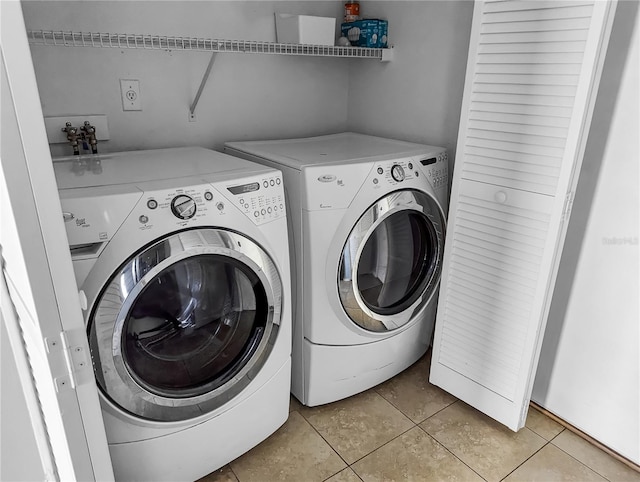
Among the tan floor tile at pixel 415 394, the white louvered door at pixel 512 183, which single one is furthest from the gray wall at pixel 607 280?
the tan floor tile at pixel 415 394

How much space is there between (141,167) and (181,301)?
16.9 inches

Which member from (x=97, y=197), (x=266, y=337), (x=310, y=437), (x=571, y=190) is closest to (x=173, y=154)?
(x=97, y=197)

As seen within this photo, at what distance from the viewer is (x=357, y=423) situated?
1706mm

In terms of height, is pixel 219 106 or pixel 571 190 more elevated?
pixel 219 106

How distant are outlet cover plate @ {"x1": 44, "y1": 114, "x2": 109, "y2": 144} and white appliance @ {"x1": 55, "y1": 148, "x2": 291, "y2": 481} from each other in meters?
0.21

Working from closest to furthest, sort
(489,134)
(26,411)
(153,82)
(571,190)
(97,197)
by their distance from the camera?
(26,411) → (97,197) → (571,190) → (489,134) → (153,82)

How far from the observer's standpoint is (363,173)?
149 cm

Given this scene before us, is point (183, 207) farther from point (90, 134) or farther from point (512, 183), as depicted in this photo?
point (512, 183)

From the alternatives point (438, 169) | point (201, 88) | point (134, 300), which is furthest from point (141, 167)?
point (438, 169)

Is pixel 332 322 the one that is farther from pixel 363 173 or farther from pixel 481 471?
pixel 481 471

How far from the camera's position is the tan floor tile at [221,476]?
1.46 metres

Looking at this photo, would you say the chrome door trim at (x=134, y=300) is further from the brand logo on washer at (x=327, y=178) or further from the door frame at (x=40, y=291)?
the brand logo on washer at (x=327, y=178)

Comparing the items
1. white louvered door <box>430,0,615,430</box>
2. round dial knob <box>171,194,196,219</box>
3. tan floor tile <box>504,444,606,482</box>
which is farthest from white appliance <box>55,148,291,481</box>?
tan floor tile <box>504,444,606,482</box>

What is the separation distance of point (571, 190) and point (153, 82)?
1466 mm
